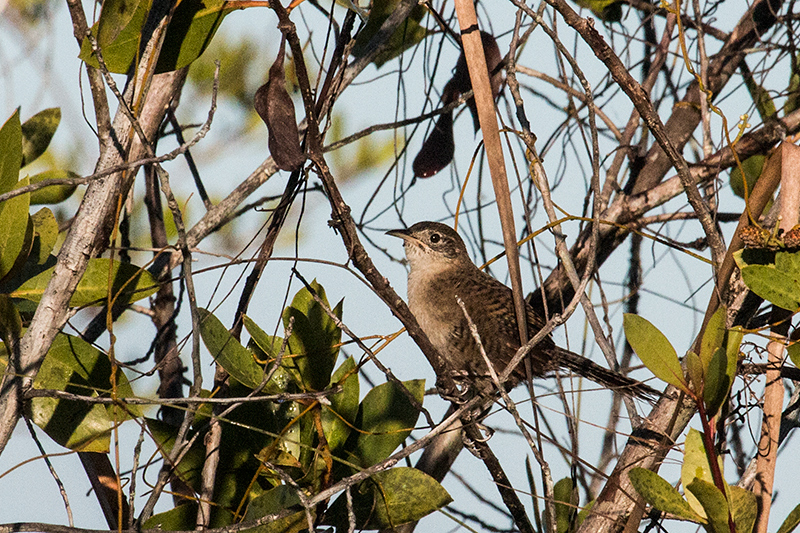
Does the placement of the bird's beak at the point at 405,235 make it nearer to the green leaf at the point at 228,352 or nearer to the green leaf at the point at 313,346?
the green leaf at the point at 313,346

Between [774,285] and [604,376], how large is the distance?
98 cm

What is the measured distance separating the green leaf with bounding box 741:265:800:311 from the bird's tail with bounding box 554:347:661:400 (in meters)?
0.36

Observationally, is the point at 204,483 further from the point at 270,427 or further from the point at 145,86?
the point at 145,86

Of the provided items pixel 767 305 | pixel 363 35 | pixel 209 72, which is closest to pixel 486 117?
pixel 767 305

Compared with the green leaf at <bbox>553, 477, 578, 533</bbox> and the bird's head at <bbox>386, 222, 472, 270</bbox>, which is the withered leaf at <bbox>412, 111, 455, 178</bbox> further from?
the green leaf at <bbox>553, 477, 578, 533</bbox>

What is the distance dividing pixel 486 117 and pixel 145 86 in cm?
79

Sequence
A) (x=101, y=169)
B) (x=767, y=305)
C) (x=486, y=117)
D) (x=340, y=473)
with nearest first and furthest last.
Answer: (x=101, y=169) → (x=486, y=117) → (x=340, y=473) → (x=767, y=305)

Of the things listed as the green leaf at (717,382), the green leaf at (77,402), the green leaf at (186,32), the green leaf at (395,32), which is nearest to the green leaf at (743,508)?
the green leaf at (717,382)

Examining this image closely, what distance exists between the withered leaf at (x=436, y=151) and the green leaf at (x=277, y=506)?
1296 mm

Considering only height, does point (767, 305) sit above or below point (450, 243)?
below

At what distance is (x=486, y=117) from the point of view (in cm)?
173

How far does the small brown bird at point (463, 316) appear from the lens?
2.86 metres

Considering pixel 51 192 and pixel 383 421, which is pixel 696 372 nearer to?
pixel 383 421

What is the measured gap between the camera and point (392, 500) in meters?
1.84
